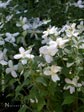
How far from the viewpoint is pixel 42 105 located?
1929 mm

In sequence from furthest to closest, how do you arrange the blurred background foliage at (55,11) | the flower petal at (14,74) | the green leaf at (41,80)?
the blurred background foliage at (55,11), the flower petal at (14,74), the green leaf at (41,80)

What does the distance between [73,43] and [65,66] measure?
0.42ft

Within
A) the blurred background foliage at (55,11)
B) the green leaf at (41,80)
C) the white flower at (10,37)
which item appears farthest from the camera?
the blurred background foliage at (55,11)

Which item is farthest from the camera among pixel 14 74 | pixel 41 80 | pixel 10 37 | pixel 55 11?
pixel 55 11

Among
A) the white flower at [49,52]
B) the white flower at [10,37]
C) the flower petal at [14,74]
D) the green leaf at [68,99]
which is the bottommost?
the green leaf at [68,99]

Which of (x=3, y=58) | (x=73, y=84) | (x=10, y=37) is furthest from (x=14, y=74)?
(x=10, y=37)

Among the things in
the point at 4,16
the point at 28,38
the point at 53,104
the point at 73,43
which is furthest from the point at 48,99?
the point at 4,16

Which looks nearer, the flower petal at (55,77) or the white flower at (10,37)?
the flower petal at (55,77)

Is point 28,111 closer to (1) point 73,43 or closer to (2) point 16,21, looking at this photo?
(1) point 73,43

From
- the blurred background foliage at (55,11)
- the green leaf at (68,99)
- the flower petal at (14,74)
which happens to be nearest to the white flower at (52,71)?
the green leaf at (68,99)

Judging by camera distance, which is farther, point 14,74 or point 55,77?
point 14,74

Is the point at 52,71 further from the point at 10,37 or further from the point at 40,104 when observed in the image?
the point at 10,37

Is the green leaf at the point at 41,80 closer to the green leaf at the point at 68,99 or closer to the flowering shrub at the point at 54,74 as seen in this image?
the flowering shrub at the point at 54,74

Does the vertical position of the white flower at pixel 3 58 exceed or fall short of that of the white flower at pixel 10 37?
it exceeds it
